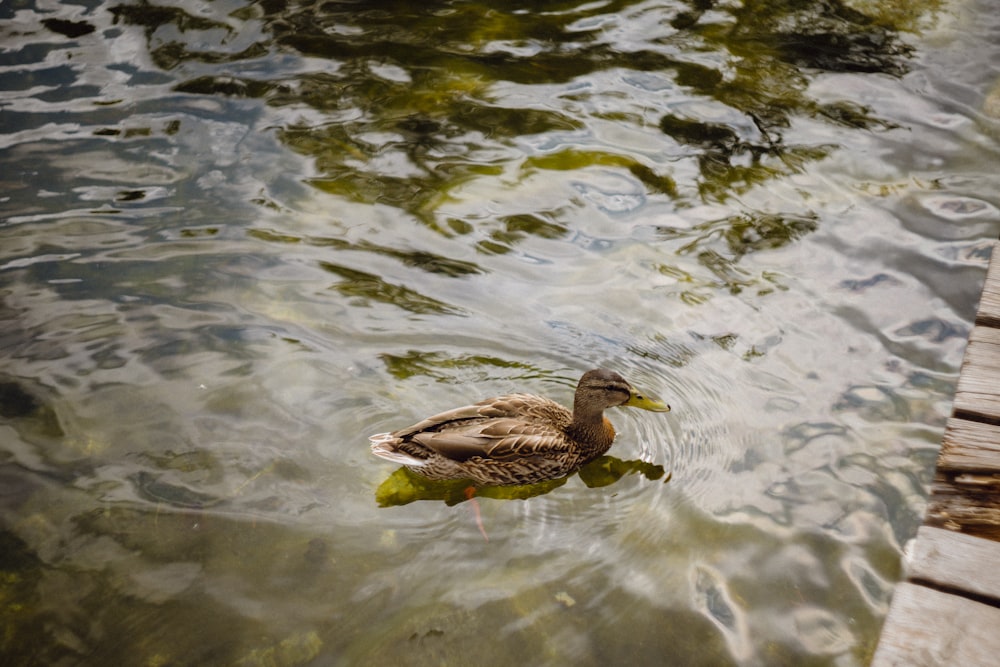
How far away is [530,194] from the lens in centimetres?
658

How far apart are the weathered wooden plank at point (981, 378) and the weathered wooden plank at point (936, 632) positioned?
3.76 ft

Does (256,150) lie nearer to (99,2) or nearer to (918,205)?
(99,2)

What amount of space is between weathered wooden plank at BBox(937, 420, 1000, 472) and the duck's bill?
1431 millimetres

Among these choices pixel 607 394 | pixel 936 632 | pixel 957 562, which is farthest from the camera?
pixel 607 394

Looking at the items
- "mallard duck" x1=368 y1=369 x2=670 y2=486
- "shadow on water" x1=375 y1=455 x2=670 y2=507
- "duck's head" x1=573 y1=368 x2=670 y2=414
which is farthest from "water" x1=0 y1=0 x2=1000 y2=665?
"duck's head" x1=573 y1=368 x2=670 y2=414

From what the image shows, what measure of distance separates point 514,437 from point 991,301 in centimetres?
264

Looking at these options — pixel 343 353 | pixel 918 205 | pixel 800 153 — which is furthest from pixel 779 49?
pixel 343 353

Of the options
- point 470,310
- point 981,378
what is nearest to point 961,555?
point 981,378

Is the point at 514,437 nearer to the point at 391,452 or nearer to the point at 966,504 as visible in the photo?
the point at 391,452

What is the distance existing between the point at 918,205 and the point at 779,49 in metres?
2.59

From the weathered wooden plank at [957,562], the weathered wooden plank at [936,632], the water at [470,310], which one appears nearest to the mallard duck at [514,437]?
the water at [470,310]

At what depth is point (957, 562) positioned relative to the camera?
3.12 meters

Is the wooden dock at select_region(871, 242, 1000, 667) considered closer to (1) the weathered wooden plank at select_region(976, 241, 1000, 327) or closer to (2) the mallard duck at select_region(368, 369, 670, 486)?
(1) the weathered wooden plank at select_region(976, 241, 1000, 327)

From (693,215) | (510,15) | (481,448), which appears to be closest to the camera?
(481,448)
